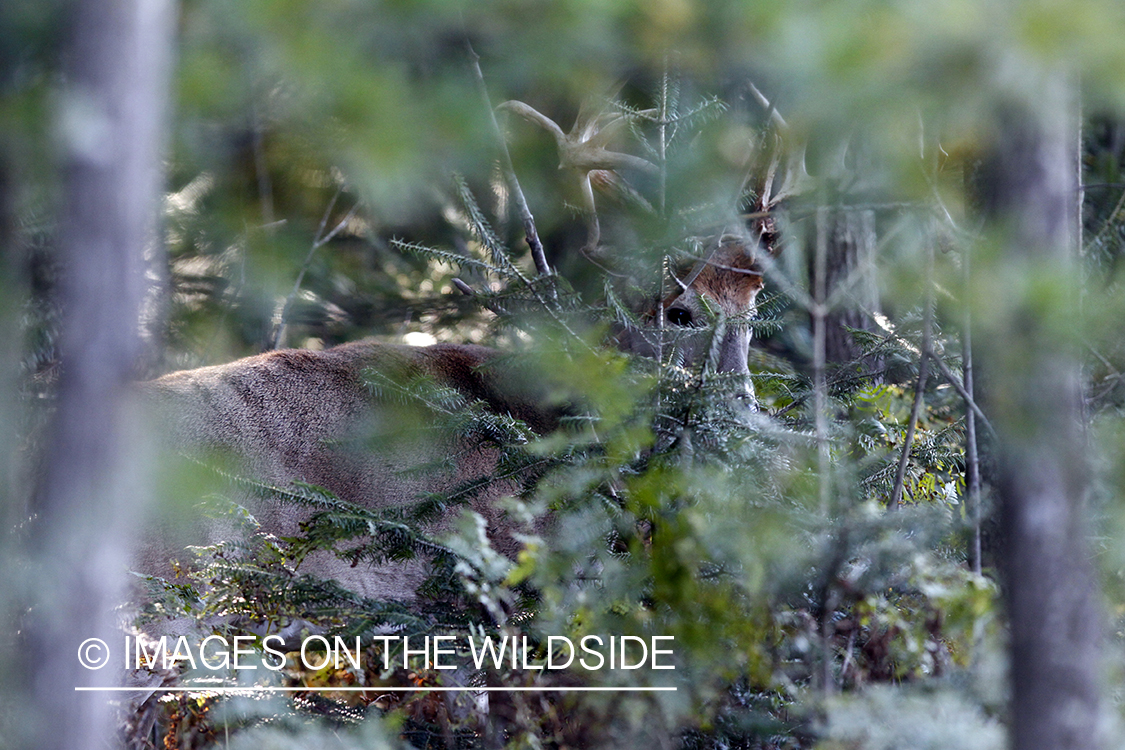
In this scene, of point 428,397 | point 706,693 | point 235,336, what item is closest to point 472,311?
point 235,336

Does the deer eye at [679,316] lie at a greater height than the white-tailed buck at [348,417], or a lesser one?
greater

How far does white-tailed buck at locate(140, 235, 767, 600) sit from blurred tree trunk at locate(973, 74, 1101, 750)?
106 inches

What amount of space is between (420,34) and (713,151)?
1.43 meters

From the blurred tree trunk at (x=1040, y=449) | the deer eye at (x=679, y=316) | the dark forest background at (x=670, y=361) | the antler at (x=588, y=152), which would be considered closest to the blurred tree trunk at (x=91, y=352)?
the dark forest background at (x=670, y=361)

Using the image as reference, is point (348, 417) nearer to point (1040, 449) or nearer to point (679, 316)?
point (679, 316)

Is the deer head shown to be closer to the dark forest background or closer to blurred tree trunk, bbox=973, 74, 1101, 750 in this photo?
the dark forest background

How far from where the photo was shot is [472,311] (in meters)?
7.54

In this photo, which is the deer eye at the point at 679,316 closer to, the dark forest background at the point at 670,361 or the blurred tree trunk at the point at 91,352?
the dark forest background at the point at 670,361

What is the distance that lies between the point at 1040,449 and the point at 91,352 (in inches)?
87.2

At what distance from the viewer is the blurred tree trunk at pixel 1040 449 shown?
78.1 inches

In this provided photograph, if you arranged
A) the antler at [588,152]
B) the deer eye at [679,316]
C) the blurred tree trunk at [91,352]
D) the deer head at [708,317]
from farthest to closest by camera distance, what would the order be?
the deer eye at [679,316] → the antler at [588,152] → the deer head at [708,317] → the blurred tree trunk at [91,352]

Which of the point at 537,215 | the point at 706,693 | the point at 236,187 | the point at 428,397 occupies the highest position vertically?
the point at 537,215

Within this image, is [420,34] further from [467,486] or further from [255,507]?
[255,507]

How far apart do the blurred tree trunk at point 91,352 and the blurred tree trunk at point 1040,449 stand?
78.2 inches
